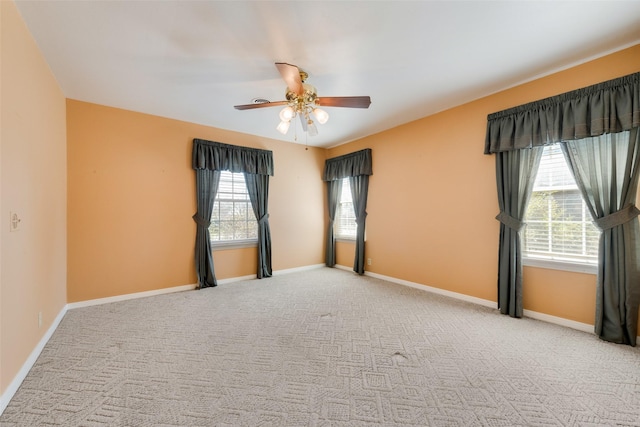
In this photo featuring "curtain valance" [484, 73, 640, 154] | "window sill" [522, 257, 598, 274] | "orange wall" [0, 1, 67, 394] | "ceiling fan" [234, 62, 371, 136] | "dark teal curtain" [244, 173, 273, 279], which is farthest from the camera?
"dark teal curtain" [244, 173, 273, 279]

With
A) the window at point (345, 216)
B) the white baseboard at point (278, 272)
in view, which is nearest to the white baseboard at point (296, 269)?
the white baseboard at point (278, 272)

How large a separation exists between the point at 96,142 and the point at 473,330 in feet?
16.6

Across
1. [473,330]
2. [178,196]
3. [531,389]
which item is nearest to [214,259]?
[178,196]

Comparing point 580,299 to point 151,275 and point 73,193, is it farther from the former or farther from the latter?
point 73,193

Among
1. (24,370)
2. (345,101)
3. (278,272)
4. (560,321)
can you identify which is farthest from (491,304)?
(24,370)

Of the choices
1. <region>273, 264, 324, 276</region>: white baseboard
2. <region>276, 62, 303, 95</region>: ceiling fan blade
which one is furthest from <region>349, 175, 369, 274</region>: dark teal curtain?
<region>276, 62, 303, 95</region>: ceiling fan blade

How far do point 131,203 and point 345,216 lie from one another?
3.70 meters

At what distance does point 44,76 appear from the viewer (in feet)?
7.98

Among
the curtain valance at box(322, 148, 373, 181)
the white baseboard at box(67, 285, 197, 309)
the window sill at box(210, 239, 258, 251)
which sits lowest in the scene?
the white baseboard at box(67, 285, 197, 309)

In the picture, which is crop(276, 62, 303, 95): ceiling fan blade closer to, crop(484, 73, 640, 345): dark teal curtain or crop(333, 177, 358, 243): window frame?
crop(484, 73, 640, 345): dark teal curtain

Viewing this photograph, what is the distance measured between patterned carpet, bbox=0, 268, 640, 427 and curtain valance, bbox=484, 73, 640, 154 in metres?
1.95

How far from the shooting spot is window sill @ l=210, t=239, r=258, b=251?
4.32 m

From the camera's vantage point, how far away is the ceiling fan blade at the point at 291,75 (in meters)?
2.09

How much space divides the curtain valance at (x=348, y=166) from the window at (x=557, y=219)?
8.08ft
